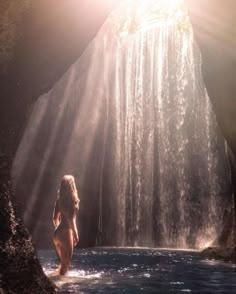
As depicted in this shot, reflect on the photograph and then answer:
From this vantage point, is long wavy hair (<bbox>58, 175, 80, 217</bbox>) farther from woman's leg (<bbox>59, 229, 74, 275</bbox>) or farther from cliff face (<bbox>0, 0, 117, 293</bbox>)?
cliff face (<bbox>0, 0, 117, 293</bbox>)

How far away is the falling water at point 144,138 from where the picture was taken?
22984 mm

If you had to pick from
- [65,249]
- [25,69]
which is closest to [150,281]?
[65,249]

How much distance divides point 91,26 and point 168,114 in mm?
18653

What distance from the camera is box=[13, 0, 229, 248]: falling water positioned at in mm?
22984

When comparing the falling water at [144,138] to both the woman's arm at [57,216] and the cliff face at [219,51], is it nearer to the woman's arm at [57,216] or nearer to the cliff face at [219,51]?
the cliff face at [219,51]

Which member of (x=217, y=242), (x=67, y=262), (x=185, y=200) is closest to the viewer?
(x=67, y=262)

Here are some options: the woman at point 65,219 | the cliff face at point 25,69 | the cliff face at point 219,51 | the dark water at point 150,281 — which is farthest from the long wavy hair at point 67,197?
the cliff face at point 219,51

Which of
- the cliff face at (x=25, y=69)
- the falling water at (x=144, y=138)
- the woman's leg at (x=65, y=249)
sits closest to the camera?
the cliff face at (x=25, y=69)

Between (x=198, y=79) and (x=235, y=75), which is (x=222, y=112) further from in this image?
(x=198, y=79)

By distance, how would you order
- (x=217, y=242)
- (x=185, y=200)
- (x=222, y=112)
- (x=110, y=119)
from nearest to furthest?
(x=222, y=112) < (x=217, y=242) < (x=185, y=200) < (x=110, y=119)

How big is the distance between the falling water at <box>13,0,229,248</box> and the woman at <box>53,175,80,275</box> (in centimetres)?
1399

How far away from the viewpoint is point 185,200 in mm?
23109

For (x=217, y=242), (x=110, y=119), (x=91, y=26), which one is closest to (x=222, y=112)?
(x=91, y=26)

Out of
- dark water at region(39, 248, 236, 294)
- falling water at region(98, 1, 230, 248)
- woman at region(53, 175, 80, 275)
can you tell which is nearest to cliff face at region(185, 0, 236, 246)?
dark water at region(39, 248, 236, 294)
